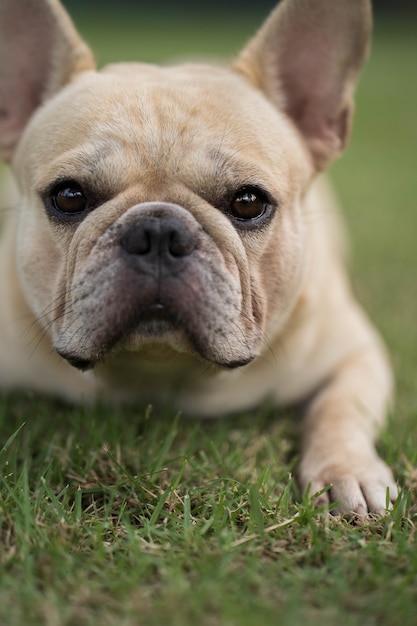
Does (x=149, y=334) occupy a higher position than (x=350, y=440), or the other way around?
(x=149, y=334)

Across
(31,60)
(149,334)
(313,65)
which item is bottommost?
(149,334)

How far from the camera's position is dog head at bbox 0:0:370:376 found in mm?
2219

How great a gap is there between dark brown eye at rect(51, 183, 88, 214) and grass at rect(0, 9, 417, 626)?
0.71 metres

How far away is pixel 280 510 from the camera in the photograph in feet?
7.09

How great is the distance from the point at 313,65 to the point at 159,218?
1.20 meters

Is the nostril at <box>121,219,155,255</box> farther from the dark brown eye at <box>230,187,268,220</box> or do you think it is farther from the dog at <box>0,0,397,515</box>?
the dark brown eye at <box>230,187,268,220</box>

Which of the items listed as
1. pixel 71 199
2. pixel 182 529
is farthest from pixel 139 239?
pixel 182 529

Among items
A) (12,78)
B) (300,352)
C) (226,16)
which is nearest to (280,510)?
(300,352)

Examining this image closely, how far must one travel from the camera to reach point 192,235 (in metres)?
2.22

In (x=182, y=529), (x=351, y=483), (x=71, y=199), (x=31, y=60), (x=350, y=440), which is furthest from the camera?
(x=31, y=60)

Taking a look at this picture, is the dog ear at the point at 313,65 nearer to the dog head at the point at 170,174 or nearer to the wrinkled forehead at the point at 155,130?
the dog head at the point at 170,174

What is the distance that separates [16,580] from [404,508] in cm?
111

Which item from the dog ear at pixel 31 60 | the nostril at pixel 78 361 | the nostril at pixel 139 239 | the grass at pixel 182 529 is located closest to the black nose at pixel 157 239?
the nostril at pixel 139 239

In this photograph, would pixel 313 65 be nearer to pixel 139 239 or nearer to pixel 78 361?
pixel 139 239
